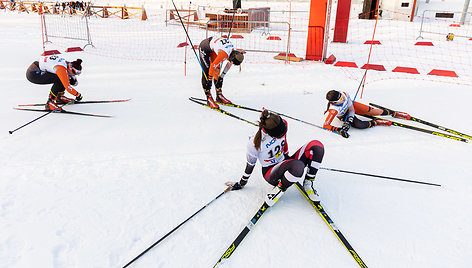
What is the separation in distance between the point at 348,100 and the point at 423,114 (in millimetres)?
1913

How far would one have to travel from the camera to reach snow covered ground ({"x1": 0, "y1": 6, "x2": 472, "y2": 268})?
2939mm

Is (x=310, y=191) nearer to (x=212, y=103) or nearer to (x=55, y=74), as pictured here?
(x=212, y=103)

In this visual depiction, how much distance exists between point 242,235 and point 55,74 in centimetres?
509

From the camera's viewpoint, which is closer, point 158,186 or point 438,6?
point 158,186

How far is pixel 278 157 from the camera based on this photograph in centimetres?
354

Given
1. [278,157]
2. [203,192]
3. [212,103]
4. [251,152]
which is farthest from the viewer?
[212,103]

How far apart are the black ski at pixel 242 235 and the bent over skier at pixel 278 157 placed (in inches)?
4.1

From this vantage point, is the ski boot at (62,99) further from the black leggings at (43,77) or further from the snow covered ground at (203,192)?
the snow covered ground at (203,192)

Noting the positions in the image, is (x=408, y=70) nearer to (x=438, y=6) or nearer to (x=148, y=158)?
(x=148, y=158)

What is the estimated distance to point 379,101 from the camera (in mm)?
6961

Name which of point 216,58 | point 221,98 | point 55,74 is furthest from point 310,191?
point 55,74

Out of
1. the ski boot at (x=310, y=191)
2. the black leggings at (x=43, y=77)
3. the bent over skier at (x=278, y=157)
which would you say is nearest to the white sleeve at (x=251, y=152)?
the bent over skier at (x=278, y=157)

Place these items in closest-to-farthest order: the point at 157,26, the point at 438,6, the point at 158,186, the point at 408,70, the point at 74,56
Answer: the point at 158,186 → the point at 408,70 → the point at 74,56 → the point at 157,26 → the point at 438,6

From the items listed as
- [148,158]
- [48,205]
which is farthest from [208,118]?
[48,205]
